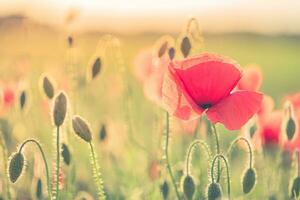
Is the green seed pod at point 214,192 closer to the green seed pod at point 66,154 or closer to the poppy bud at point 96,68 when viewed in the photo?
the green seed pod at point 66,154

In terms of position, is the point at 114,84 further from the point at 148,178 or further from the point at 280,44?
the point at 280,44

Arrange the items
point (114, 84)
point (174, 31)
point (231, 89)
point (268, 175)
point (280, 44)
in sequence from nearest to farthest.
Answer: point (231, 89) → point (268, 175) → point (114, 84) → point (174, 31) → point (280, 44)

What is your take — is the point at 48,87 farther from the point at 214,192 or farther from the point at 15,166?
the point at 214,192

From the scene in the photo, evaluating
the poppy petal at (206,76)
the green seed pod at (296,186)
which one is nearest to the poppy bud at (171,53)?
the poppy petal at (206,76)

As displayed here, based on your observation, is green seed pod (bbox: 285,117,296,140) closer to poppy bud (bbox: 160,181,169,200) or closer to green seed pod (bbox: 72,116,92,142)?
poppy bud (bbox: 160,181,169,200)

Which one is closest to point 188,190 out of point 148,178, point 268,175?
point 268,175

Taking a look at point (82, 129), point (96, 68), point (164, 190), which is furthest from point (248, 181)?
point (96, 68)

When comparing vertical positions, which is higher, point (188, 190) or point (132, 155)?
point (132, 155)
